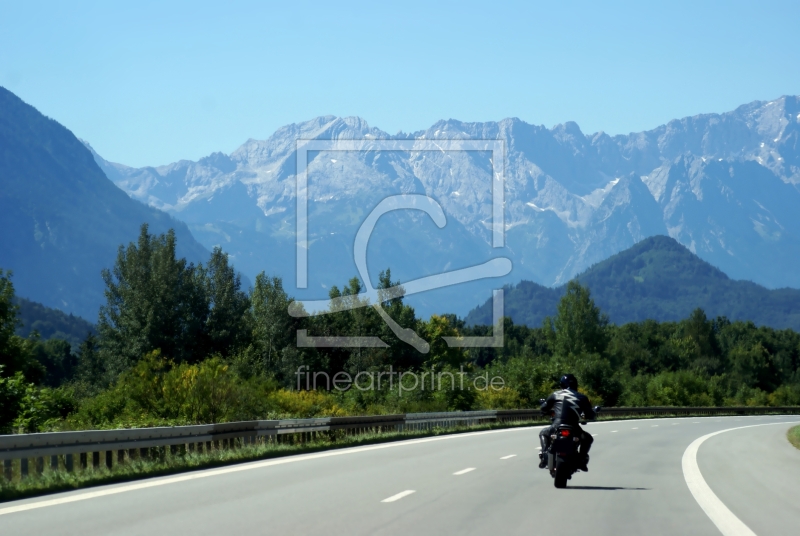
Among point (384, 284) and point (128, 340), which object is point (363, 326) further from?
point (128, 340)

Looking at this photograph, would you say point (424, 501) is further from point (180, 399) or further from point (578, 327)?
point (578, 327)

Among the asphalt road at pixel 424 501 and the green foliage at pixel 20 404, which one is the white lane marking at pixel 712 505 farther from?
the green foliage at pixel 20 404

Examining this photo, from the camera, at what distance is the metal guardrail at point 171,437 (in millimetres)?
13383

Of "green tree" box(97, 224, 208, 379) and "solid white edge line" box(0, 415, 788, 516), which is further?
"green tree" box(97, 224, 208, 379)

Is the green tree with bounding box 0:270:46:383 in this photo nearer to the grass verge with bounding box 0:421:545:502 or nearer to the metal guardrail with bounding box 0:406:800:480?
the metal guardrail with bounding box 0:406:800:480

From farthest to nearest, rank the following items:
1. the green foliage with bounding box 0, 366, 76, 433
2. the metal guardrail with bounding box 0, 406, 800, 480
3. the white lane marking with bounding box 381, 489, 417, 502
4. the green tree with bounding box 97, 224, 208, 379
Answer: the green tree with bounding box 97, 224, 208, 379 < the green foliage with bounding box 0, 366, 76, 433 < the metal guardrail with bounding box 0, 406, 800, 480 < the white lane marking with bounding box 381, 489, 417, 502

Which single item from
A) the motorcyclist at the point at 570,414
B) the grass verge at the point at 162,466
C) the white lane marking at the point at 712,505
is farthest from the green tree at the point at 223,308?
the motorcyclist at the point at 570,414

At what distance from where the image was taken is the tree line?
28.7 meters

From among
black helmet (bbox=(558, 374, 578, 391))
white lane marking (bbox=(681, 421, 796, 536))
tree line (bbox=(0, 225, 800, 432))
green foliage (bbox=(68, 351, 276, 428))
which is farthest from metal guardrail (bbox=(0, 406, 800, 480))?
white lane marking (bbox=(681, 421, 796, 536))

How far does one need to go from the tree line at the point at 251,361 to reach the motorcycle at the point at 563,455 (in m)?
11.6

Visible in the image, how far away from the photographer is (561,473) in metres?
14.0

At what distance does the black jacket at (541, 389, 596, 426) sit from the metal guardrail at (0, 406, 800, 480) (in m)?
7.01

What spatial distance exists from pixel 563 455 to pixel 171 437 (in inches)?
299

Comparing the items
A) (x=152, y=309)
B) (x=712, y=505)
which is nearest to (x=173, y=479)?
(x=712, y=505)
